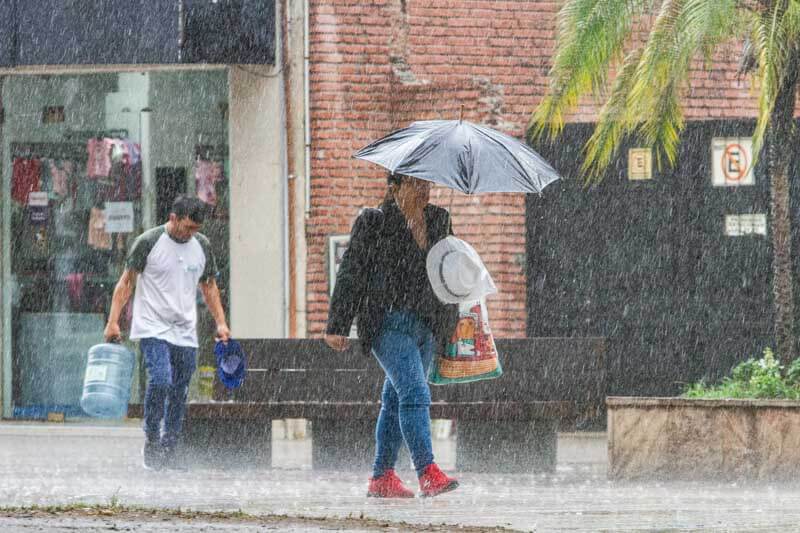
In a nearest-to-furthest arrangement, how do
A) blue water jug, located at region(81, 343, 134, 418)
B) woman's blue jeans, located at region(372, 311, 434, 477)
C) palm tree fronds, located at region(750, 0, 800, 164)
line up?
woman's blue jeans, located at region(372, 311, 434, 477), palm tree fronds, located at region(750, 0, 800, 164), blue water jug, located at region(81, 343, 134, 418)

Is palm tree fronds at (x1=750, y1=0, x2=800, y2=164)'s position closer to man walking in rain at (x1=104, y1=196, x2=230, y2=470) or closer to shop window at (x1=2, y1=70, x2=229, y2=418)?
man walking in rain at (x1=104, y1=196, x2=230, y2=470)

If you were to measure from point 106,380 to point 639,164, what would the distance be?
19.5ft

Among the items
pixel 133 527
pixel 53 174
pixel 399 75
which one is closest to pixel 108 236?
pixel 53 174

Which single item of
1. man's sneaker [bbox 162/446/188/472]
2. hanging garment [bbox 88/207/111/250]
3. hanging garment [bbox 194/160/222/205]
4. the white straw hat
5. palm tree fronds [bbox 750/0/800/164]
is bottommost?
man's sneaker [bbox 162/446/188/472]

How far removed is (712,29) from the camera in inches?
460

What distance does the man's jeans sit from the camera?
11.3 m

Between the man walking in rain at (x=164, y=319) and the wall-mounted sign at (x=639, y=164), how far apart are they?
5410 millimetres

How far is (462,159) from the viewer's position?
28.8 ft

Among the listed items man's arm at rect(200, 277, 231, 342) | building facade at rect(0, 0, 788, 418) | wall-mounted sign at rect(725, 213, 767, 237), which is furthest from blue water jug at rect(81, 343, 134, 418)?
wall-mounted sign at rect(725, 213, 767, 237)

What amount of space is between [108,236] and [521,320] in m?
3.89

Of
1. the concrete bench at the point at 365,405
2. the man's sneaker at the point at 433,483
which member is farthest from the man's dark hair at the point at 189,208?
the man's sneaker at the point at 433,483

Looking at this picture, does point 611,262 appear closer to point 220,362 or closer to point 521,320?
point 521,320

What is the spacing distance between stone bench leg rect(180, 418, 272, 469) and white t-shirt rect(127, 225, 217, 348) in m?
0.74

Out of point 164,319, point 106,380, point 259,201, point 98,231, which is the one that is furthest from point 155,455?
point 98,231
